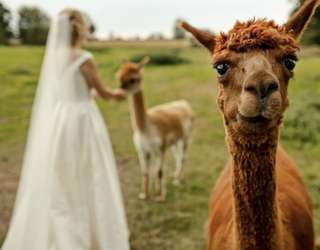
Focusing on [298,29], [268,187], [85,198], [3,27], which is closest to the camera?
[268,187]

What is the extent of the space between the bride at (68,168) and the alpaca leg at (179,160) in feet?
7.45

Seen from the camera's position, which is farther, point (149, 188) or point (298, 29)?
point (149, 188)

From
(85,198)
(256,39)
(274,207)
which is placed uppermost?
(256,39)

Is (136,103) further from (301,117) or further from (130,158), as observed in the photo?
(301,117)

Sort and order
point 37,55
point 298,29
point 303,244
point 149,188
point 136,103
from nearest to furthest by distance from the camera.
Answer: point 298,29 < point 303,244 < point 136,103 < point 149,188 < point 37,55

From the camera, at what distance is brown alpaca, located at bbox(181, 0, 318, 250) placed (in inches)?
56.8

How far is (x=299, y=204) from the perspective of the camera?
241 centimetres

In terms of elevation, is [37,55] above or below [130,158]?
above

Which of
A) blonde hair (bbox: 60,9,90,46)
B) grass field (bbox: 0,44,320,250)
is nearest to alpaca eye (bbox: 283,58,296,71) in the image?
grass field (bbox: 0,44,320,250)

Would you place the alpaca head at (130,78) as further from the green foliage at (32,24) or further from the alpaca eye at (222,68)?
the green foliage at (32,24)

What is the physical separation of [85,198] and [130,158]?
3540 millimetres

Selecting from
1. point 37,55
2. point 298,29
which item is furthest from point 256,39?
point 37,55

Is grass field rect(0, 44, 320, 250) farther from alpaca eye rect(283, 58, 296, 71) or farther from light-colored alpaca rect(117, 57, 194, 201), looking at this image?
alpaca eye rect(283, 58, 296, 71)

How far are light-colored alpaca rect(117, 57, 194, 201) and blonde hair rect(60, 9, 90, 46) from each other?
1.44 meters
